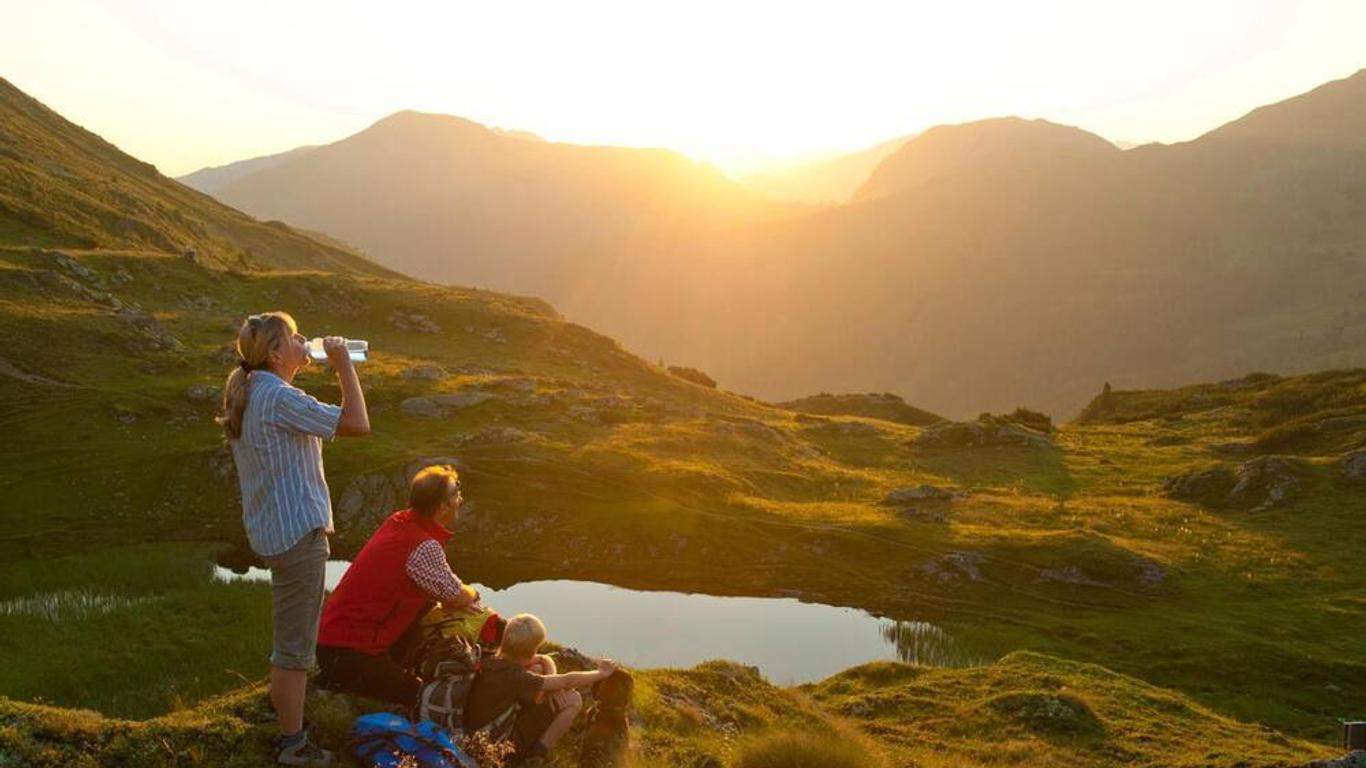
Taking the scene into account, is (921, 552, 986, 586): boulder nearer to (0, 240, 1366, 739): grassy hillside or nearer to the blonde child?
(0, 240, 1366, 739): grassy hillside

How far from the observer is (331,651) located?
10.5m

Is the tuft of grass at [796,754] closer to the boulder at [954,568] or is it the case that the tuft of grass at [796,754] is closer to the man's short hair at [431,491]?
the man's short hair at [431,491]

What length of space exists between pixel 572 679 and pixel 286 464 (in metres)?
4.34

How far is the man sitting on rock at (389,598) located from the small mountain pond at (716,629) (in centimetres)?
1715

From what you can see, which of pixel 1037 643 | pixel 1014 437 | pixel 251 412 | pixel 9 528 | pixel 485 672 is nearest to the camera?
pixel 251 412

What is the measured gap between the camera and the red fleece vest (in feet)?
33.4

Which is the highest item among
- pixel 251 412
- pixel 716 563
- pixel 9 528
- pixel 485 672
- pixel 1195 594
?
pixel 251 412

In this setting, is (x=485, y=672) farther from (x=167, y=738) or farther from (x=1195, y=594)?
(x=1195, y=594)

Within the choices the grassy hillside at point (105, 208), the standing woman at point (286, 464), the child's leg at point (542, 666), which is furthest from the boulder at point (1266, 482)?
the grassy hillside at point (105, 208)

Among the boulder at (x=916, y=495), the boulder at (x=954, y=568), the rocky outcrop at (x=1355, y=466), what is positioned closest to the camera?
the boulder at (x=954, y=568)

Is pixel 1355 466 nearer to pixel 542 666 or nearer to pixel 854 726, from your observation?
pixel 854 726

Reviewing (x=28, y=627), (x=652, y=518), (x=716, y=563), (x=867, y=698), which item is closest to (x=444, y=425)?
(x=652, y=518)

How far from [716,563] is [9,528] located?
90.6 ft

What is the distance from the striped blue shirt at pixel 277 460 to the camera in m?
8.77
